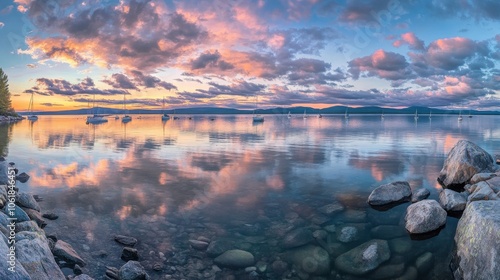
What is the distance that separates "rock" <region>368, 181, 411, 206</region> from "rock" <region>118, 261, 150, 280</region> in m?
11.5

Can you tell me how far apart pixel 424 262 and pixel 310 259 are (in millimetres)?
3894

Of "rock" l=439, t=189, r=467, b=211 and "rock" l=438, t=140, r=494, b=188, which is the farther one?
"rock" l=438, t=140, r=494, b=188

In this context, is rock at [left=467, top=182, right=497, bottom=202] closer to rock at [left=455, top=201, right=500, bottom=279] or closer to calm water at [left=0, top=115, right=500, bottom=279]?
calm water at [left=0, top=115, right=500, bottom=279]

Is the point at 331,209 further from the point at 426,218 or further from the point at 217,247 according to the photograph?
the point at 217,247

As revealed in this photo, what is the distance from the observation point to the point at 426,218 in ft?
41.1

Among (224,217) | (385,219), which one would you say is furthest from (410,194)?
(224,217)

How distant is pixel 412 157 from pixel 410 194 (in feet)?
60.6

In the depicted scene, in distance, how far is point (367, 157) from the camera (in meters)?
32.8

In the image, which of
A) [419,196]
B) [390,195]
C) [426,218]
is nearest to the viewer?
[426,218]

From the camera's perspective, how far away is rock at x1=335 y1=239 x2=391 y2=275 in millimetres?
10117

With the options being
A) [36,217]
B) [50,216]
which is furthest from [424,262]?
[50,216]

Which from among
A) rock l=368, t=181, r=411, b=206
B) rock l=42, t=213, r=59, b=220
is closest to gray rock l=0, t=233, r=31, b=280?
rock l=42, t=213, r=59, b=220

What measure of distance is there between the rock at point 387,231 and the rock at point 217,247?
5.84m

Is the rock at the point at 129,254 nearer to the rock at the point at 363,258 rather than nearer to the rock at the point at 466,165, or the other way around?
the rock at the point at 363,258
